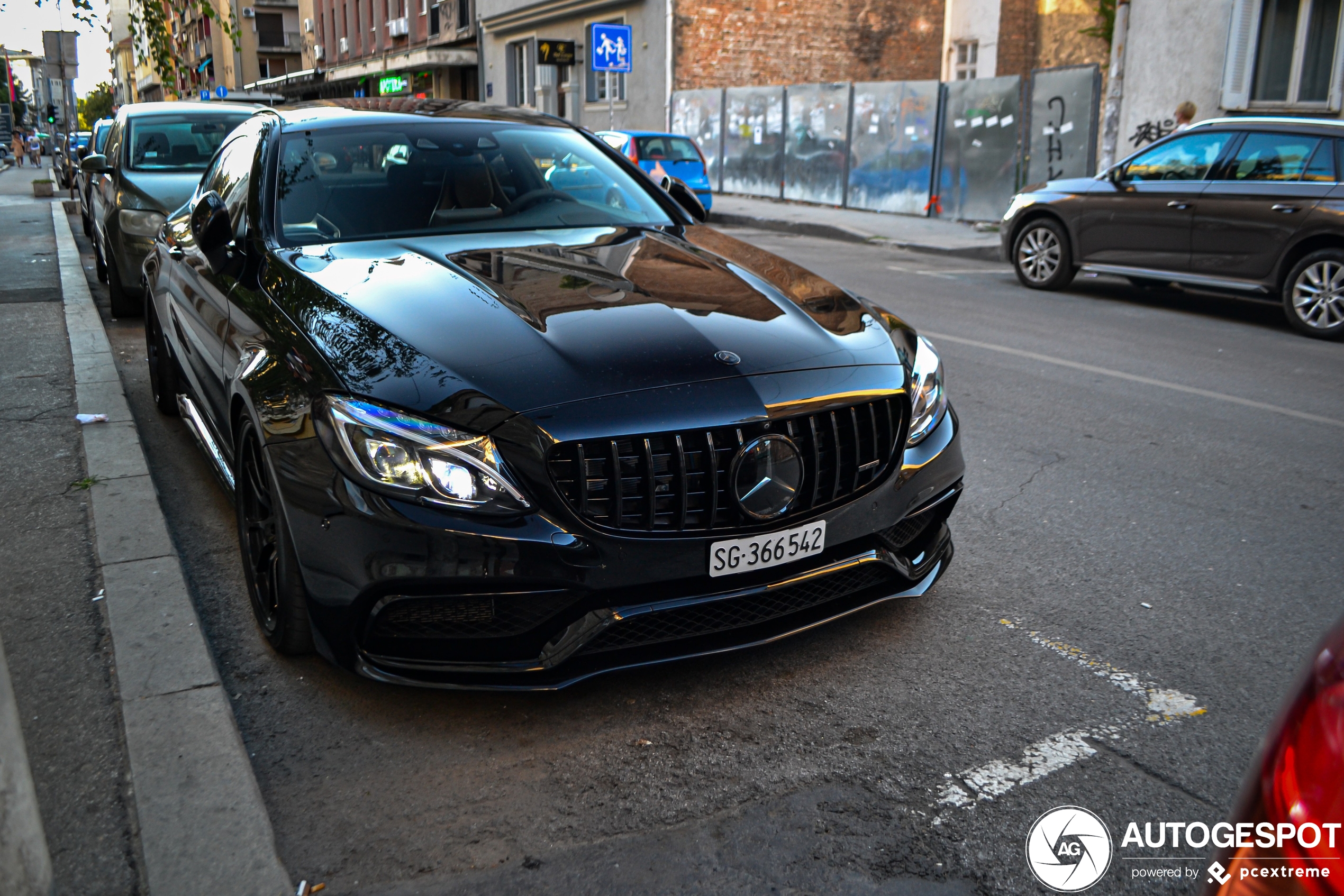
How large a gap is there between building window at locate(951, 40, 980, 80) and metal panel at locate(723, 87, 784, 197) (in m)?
8.89

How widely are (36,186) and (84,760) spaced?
25.5m

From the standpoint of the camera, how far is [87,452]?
502 centimetres

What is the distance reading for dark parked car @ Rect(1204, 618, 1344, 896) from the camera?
1156 millimetres

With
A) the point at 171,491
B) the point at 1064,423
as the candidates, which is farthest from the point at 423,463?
the point at 1064,423

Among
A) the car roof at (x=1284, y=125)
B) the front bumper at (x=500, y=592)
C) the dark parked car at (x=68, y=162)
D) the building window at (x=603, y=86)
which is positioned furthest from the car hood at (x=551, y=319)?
the building window at (x=603, y=86)

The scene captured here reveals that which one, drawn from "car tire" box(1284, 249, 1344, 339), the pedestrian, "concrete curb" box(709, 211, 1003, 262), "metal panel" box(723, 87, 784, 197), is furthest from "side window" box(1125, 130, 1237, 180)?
"metal panel" box(723, 87, 784, 197)

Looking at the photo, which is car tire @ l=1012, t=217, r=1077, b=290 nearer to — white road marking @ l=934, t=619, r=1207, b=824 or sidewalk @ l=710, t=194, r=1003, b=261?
sidewalk @ l=710, t=194, r=1003, b=261

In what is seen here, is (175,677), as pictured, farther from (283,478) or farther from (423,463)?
(423,463)

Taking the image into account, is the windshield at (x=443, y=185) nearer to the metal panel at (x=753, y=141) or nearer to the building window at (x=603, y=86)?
the metal panel at (x=753, y=141)

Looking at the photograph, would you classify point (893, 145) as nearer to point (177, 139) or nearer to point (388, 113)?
point (177, 139)

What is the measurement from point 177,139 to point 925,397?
27.9ft

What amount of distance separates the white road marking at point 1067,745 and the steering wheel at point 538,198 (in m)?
2.50

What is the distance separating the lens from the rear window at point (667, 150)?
19.5 meters

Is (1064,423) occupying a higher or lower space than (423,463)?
lower
